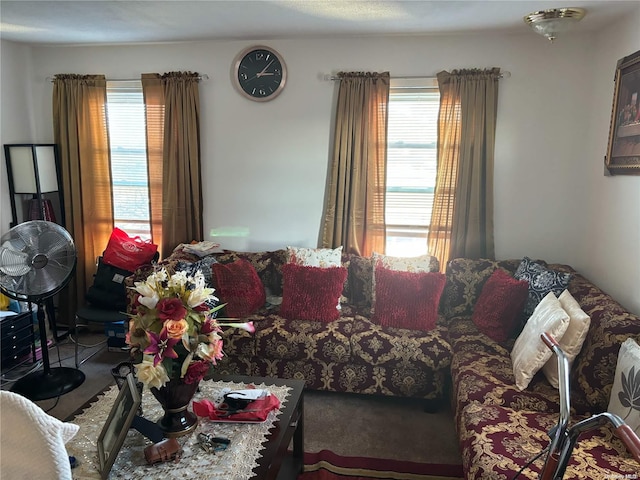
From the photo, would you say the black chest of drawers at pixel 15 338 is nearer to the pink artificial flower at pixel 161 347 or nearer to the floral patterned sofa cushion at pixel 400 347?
the pink artificial flower at pixel 161 347

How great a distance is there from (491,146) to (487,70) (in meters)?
0.53

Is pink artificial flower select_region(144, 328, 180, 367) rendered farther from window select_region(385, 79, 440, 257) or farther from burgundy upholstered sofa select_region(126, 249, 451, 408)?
window select_region(385, 79, 440, 257)

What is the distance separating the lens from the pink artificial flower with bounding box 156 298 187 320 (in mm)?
1617

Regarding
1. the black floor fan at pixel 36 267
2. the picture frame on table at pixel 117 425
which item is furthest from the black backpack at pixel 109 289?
the picture frame on table at pixel 117 425

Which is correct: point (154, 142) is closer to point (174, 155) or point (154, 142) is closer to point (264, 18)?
point (174, 155)

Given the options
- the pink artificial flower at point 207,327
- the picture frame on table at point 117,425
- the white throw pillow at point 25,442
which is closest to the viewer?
the white throw pillow at point 25,442

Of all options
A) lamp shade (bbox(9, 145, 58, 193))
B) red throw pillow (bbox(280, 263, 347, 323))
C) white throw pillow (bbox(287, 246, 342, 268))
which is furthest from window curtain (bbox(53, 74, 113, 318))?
red throw pillow (bbox(280, 263, 347, 323))

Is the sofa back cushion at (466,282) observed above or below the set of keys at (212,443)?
above

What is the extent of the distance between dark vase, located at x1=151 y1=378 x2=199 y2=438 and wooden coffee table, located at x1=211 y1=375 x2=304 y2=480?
0.32 meters

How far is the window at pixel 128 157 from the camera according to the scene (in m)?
Answer: 3.78

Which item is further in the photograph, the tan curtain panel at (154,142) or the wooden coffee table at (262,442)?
the tan curtain panel at (154,142)

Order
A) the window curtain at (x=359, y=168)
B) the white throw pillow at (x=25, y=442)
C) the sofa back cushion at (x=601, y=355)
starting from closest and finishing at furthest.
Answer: the white throw pillow at (x=25, y=442) → the sofa back cushion at (x=601, y=355) → the window curtain at (x=359, y=168)

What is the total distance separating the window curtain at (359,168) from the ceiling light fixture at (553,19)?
103cm

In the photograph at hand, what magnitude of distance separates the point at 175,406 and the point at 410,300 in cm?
167
